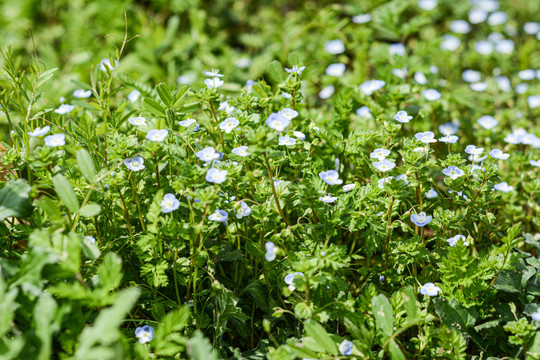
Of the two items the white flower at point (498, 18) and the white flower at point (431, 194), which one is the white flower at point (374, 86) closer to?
the white flower at point (431, 194)

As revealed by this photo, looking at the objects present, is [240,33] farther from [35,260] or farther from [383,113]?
[35,260]

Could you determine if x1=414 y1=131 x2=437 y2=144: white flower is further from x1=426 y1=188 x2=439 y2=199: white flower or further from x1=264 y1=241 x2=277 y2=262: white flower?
x1=264 y1=241 x2=277 y2=262: white flower

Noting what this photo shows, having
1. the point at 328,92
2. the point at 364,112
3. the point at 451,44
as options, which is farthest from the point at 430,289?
the point at 451,44

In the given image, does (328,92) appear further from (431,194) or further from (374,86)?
(431,194)

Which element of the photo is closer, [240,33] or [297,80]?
[297,80]

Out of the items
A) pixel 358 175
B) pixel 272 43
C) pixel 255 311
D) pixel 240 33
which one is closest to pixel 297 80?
pixel 358 175

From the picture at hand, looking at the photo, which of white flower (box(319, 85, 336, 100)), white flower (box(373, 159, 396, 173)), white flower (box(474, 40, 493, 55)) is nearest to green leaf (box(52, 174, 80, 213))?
white flower (box(373, 159, 396, 173))
